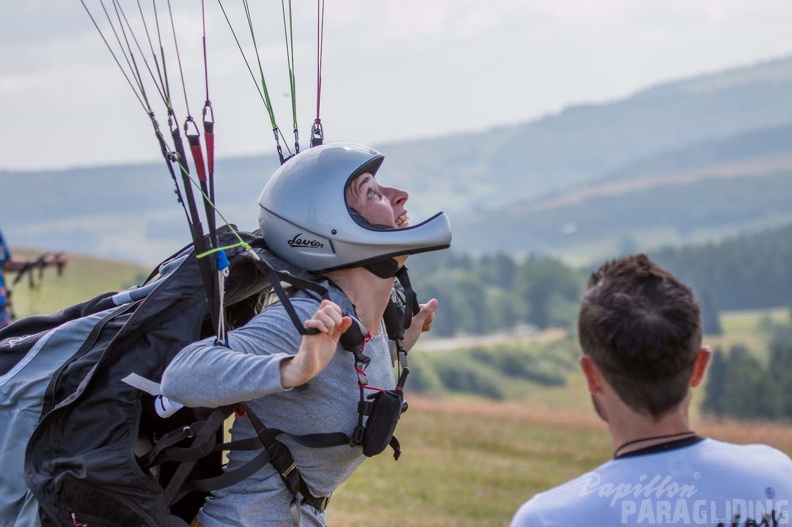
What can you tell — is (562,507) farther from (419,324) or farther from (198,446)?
(419,324)

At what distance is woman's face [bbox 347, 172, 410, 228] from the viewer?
368 centimetres

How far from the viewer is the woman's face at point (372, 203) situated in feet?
12.1

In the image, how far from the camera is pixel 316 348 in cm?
293

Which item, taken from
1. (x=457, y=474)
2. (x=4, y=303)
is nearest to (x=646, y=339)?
(x=4, y=303)

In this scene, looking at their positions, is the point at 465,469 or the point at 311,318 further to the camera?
the point at 465,469

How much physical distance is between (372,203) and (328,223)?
204 mm

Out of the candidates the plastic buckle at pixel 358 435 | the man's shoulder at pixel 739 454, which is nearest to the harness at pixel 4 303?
the plastic buckle at pixel 358 435

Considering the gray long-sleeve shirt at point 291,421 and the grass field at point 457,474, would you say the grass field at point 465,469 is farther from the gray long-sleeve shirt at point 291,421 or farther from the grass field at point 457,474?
the gray long-sleeve shirt at point 291,421

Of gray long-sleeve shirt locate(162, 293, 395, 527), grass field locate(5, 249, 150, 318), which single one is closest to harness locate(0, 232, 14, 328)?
gray long-sleeve shirt locate(162, 293, 395, 527)

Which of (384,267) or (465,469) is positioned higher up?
(384,267)

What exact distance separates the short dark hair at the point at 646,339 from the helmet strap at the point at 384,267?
4.51 feet

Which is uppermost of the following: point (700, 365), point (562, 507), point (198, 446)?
point (700, 365)

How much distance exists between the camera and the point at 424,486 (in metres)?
12.9

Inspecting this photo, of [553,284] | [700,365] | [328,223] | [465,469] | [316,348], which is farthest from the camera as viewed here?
[553,284]
